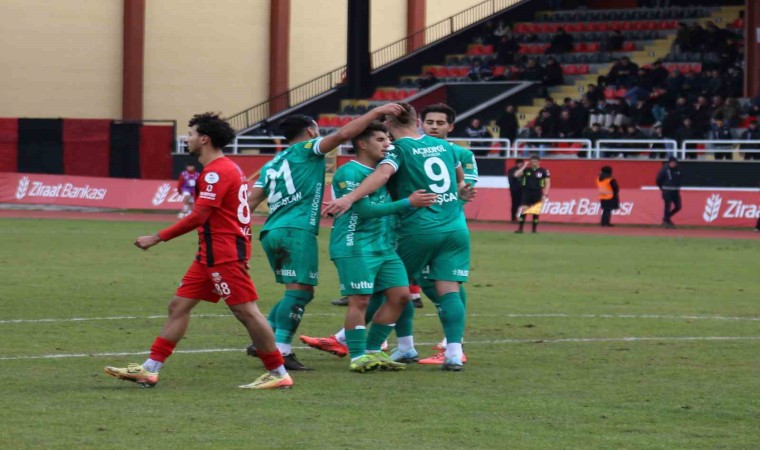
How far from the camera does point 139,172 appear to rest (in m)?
45.8

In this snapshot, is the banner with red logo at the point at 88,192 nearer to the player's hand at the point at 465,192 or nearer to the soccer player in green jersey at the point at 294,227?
the player's hand at the point at 465,192

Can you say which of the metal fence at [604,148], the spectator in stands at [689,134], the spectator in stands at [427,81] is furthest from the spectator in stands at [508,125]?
the spectator in stands at [427,81]

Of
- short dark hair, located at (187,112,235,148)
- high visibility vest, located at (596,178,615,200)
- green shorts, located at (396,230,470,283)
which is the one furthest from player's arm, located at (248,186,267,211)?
high visibility vest, located at (596,178,615,200)

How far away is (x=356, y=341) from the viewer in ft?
34.1

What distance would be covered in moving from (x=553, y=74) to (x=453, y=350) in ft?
122

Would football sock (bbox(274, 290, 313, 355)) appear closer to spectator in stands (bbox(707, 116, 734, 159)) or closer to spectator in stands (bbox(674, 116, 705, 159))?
spectator in stands (bbox(707, 116, 734, 159))

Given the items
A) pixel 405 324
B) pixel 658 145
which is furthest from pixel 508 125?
pixel 405 324

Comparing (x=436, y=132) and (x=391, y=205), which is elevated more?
(x=436, y=132)

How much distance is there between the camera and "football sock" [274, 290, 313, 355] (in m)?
10.6

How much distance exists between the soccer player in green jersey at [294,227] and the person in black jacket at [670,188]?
82.7 feet

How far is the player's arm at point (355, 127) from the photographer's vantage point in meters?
9.85

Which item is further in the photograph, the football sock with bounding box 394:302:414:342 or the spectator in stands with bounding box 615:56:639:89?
the spectator in stands with bounding box 615:56:639:89

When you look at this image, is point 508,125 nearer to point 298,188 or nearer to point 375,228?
point 298,188

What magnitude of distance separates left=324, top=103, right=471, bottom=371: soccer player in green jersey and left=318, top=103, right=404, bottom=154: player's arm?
→ 0.94 feet
